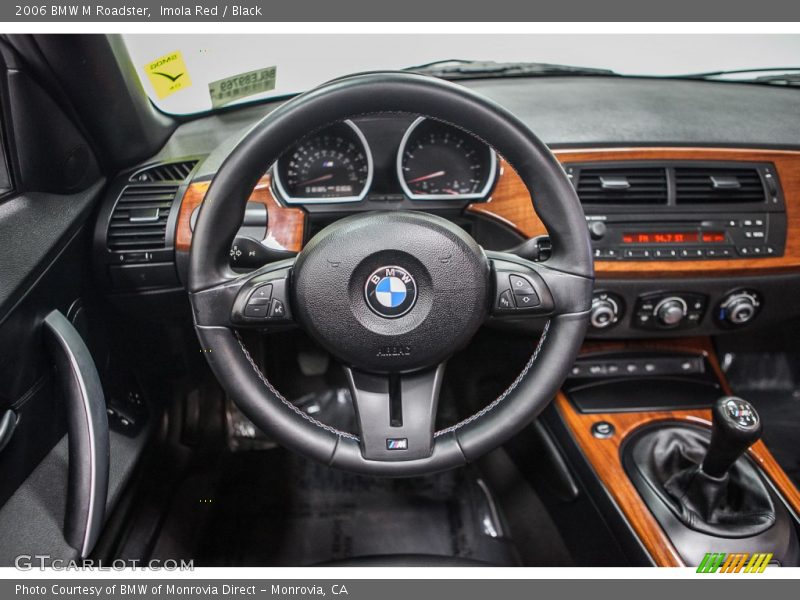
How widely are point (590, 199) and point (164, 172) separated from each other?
39.4 inches

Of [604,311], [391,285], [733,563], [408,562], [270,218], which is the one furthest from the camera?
[604,311]

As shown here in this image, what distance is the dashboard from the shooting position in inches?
55.9

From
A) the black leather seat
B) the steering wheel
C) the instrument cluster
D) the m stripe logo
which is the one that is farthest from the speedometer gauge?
the m stripe logo

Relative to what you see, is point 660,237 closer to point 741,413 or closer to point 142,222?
point 741,413

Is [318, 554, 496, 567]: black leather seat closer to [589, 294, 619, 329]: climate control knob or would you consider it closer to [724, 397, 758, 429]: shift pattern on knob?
[724, 397, 758, 429]: shift pattern on knob

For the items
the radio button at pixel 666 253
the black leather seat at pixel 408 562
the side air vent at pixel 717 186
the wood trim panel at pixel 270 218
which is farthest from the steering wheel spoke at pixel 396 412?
the side air vent at pixel 717 186

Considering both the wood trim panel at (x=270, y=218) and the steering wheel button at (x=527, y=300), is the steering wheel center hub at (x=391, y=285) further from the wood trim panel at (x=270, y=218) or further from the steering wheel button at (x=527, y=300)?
the wood trim panel at (x=270, y=218)

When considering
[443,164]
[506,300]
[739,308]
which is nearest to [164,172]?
[443,164]

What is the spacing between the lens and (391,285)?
94cm

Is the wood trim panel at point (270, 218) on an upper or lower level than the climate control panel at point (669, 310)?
upper

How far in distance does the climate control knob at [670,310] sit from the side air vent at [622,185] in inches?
9.5

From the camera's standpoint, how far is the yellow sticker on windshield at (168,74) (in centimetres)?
144

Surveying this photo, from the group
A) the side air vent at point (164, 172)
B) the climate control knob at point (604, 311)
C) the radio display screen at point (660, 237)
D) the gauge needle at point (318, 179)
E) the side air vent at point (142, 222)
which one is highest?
the side air vent at point (164, 172)

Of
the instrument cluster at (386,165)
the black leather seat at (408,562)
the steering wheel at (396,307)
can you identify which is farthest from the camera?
the instrument cluster at (386,165)
